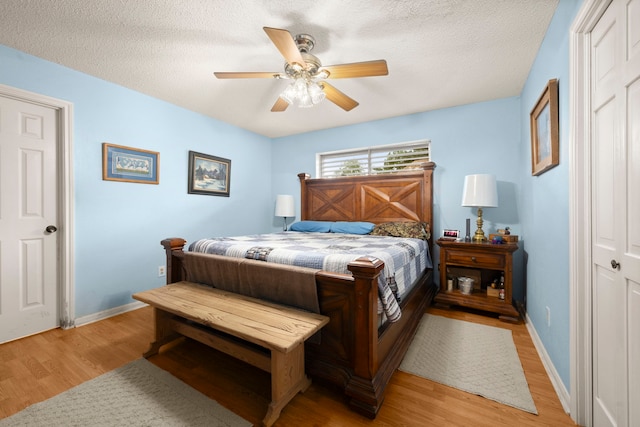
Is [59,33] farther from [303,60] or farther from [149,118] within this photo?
[303,60]

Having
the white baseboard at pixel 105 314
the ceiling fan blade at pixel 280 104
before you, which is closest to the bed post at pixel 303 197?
the ceiling fan blade at pixel 280 104

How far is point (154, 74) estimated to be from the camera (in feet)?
8.33

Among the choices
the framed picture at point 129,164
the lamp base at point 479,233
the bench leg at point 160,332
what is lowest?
the bench leg at point 160,332

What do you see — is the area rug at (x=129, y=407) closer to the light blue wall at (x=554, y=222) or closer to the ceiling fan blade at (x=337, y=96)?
the light blue wall at (x=554, y=222)

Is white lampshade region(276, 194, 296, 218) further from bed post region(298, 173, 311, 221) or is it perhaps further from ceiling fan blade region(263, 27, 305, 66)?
ceiling fan blade region(263, 27, 305, 66)

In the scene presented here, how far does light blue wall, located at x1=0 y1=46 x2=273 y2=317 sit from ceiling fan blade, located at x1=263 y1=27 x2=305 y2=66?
2.17 m

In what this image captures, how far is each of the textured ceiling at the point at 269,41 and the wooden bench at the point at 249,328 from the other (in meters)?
1.95

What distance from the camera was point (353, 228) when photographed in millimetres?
3469

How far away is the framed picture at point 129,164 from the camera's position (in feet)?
8.81

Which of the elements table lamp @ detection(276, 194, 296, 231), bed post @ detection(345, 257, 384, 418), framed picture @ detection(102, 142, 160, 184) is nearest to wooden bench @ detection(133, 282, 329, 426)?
bed post @ detection(345, 257, 384, 418)

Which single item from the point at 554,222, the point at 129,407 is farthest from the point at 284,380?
the point at 554,222

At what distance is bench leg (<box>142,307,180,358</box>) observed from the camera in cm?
195

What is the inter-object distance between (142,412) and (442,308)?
2793 mm

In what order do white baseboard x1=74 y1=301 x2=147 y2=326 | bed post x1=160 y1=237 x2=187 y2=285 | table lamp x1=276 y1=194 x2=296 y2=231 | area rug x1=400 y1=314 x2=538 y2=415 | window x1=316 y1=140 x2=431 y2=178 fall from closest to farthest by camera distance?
area rug x1=400 y1=314 x2=538 y2=415, bed post x1=160 y1=237 x2=187 y2=285, white baseboard x1=74 y1=301 x2=147 y2=326, window x1=316 y1=140 x2=431 y2=178, table lamp x1=276 y1=194 x2=296 y2=231
